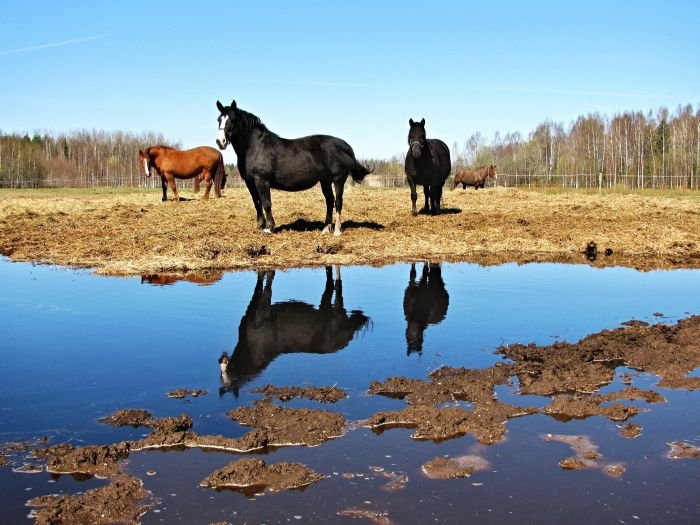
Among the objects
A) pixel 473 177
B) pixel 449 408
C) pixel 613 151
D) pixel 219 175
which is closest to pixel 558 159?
pixel 613 151

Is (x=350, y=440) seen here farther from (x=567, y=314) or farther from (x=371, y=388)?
(x=567, y=314)

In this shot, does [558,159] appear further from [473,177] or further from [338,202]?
[338,202]

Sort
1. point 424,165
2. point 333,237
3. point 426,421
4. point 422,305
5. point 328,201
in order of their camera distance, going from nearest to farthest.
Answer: point 426,421 < point 422,305 < point 333,237 < point 328,201 < point 424,165

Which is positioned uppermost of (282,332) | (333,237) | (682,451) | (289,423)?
(333,237)

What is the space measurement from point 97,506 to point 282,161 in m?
10.9

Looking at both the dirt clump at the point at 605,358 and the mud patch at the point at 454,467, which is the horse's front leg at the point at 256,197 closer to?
the dirt clump at the point at 605,358

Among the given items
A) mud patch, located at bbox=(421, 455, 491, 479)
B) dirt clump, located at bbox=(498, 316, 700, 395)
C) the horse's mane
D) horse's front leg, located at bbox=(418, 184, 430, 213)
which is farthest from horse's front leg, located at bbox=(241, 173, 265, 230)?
mud patch, located at bbox=(421, 455, 491, 479)

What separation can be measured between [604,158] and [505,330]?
75174 millimetres

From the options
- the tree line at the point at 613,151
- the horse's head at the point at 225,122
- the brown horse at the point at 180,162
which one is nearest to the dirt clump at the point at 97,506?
the horse's head at the point at 225,122

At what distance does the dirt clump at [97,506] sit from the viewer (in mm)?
3051

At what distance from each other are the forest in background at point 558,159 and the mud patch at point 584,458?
53.2 m

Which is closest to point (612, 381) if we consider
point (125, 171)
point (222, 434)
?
point (222, 434)

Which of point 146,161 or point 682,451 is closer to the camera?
point 682,451

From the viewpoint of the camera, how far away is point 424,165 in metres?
17.4
